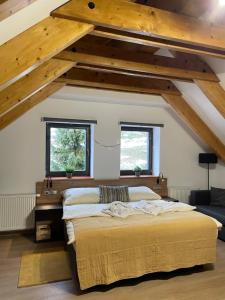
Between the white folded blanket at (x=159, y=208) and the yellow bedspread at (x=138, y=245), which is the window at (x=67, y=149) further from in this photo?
the yellow bedspread at (x=138, y=245)

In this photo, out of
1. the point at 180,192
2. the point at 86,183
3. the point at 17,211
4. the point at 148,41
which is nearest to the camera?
the point at 148,41

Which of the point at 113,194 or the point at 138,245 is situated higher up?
the point at 113,194

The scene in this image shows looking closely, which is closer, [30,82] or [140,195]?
[30,82]

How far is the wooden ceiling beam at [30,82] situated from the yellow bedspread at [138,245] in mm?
1595

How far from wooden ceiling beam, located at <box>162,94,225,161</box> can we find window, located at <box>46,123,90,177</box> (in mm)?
1708

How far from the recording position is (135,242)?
2543 millimetres

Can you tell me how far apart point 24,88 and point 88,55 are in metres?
0.84

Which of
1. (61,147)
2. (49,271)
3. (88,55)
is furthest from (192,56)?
(49,271)

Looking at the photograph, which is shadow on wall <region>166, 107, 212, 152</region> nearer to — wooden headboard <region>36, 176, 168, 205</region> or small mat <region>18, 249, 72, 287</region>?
wooden headboard <region>36, 176, 168, 205</region>

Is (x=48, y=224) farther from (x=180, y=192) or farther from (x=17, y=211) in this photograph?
(x=180, y=192)

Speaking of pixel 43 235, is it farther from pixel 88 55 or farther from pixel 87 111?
pixel 88 55

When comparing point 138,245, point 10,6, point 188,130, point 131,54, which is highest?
point 131,54

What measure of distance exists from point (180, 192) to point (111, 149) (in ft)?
5.77

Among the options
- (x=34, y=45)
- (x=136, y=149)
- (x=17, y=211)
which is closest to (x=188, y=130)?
(x=136, y=149)
